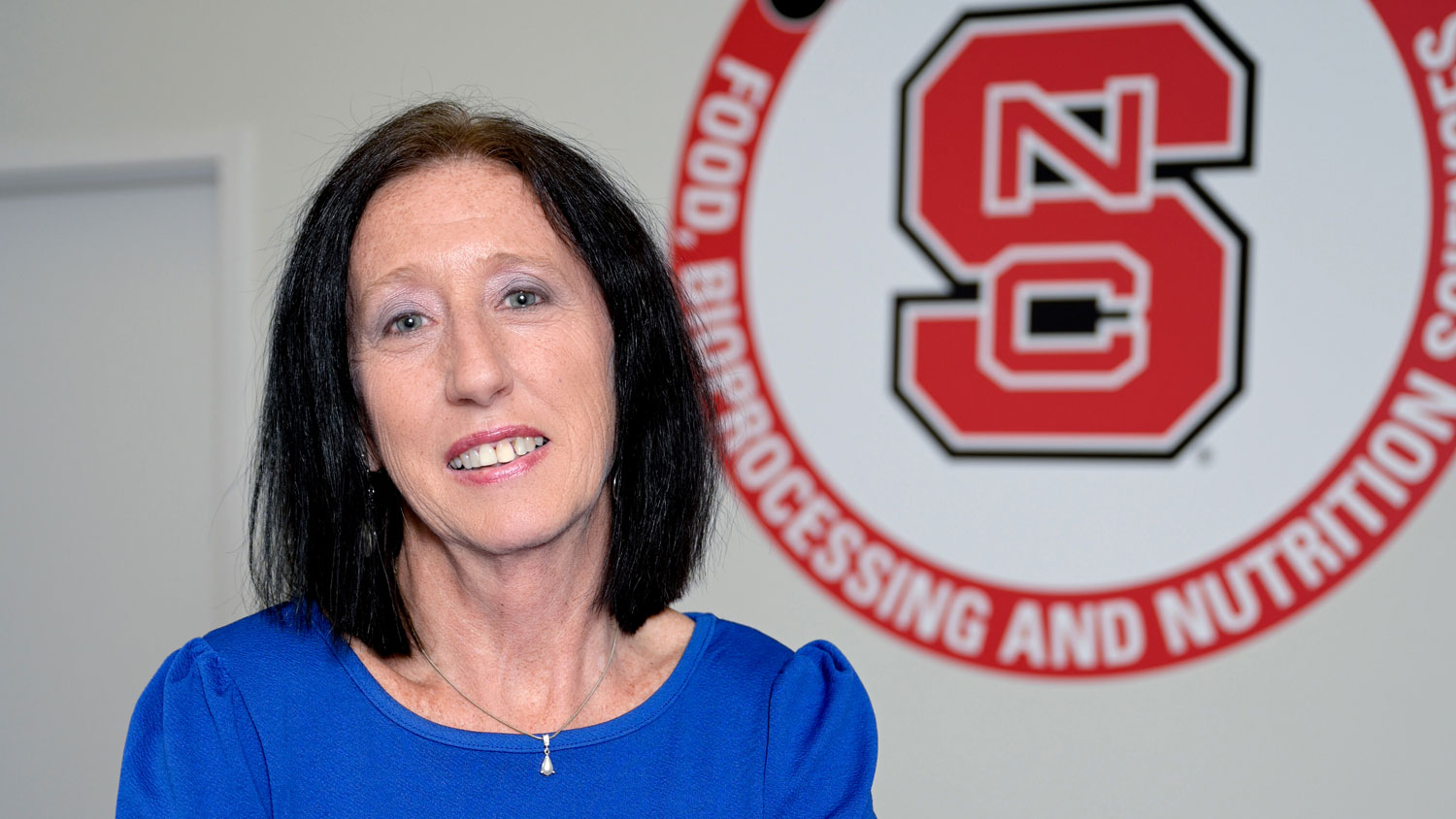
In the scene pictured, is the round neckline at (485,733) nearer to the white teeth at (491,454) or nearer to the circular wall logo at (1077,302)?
the white teeth at (491,454)

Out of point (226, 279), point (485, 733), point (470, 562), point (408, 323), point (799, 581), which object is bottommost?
point (799, 581)

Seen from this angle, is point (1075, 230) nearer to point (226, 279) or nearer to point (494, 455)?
point (494, 455)

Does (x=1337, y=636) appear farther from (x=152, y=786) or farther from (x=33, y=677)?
(x=33, y=677)

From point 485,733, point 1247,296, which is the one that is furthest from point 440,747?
point 1247,296

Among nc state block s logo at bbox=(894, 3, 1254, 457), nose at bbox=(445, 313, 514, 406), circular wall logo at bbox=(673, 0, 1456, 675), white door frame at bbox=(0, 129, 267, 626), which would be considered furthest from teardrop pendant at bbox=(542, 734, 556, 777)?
white door frame at bbox=(0, 129, 267, 626)

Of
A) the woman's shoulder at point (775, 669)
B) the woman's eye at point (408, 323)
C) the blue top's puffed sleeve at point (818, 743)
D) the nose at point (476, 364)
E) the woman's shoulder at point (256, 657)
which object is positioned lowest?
the blue top's puffed sleeve at point (818, 743)

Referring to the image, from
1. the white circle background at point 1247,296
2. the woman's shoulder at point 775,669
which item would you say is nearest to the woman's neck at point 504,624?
the woman's shoulder at point 775,669

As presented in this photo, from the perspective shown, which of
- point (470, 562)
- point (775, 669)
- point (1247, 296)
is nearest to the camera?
point (470, 562)

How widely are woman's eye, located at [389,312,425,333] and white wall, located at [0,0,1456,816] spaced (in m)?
1.16

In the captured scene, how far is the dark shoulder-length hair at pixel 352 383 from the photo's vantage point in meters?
1.08

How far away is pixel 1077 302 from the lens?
7.30ft

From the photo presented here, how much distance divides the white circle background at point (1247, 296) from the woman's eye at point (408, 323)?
53.7 inches

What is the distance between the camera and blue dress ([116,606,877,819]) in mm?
1000

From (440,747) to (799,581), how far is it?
4.43 feet
